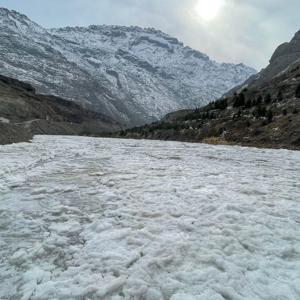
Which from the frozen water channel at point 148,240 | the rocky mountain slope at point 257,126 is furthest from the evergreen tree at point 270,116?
the frozen water channel at point 148,240

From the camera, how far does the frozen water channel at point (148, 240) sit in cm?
540

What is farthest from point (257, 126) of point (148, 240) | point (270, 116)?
point (148, 240)

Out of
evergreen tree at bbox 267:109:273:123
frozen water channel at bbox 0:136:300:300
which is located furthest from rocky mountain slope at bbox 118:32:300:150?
frozen water channel at bbox 0:136:300:300

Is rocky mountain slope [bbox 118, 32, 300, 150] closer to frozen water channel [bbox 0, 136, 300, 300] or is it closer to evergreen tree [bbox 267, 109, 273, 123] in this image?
evergreen tree [bbox 267, 109, 273, 123]

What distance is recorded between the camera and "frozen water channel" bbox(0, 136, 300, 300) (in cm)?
540

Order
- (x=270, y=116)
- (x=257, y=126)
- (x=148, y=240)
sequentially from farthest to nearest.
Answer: (x=257, y=126) < (x=270, y=116) < (x=148, y=240)

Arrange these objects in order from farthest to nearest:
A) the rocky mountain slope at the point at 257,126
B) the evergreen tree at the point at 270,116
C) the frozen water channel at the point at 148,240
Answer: the evergreen tree at the point at 270,116 → the rocky mountain slope at the point at 257,126 → the frozen water channel at the point at 148,240

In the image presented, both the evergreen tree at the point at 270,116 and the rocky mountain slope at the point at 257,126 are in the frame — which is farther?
the evergreen tree at the point at 270,116

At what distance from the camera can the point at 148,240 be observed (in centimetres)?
712

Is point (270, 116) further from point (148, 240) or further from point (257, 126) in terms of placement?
point (148, 240)

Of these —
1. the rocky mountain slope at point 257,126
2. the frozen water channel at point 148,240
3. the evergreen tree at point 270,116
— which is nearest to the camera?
the frozen water channel at point 148,240

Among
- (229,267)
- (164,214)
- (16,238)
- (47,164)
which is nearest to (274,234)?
(229,267)

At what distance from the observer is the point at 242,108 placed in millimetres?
54969

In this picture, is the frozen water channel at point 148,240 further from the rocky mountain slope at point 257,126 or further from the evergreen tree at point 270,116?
the evergreen tree at point 270,116
